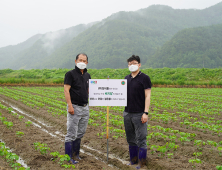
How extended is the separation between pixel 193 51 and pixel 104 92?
89.1 meters

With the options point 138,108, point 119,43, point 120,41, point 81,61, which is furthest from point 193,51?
point 81,61

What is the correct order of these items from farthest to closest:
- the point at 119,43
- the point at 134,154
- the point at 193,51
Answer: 1. the point at 119,43
2. the point at 193,51
3. the point at 134,154

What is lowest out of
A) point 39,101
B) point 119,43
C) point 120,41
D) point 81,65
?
point 39,101

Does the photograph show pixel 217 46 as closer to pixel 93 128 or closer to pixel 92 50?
pixel 92 50

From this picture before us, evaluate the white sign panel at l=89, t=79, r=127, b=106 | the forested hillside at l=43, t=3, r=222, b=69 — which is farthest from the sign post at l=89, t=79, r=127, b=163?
the forested hillside at l=43, t=3, r=222, b=69

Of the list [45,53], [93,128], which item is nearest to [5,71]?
[93,128]

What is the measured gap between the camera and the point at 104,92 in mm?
4031

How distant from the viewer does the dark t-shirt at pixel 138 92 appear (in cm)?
360

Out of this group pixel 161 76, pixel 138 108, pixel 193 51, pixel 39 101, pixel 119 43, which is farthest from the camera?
pixel 119 43

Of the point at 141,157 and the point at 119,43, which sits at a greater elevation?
the point at 119,43

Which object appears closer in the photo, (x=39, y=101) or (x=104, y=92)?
(x=104, y=92)

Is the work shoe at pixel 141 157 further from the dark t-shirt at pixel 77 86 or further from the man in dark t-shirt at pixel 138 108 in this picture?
the dark t-shirt at pixel 77 86

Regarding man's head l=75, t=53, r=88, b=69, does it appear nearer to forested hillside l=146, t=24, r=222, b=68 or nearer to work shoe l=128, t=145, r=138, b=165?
work shoe l=128, t=145, r=138, b=165

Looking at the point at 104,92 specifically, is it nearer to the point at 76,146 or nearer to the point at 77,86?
the point at 77,86
